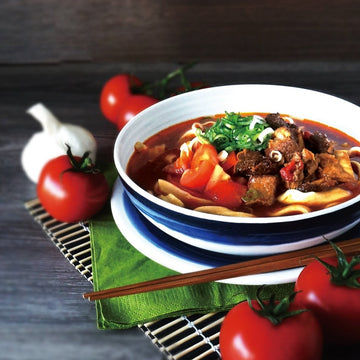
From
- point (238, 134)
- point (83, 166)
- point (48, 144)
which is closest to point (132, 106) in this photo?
point (48, 144)

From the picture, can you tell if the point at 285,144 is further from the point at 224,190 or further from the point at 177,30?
the point at 177,30

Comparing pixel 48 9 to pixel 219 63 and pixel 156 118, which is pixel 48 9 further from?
pixel 156 118

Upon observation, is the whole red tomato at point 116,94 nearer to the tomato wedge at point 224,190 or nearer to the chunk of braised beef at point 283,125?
the chunk of braised beef at point 283,125

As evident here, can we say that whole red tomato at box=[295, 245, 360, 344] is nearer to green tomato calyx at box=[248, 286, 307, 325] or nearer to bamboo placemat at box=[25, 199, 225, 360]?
green tomato calyx at box=[248, 286, 307, 325]

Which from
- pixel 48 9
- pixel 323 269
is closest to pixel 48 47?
pixel 48 9

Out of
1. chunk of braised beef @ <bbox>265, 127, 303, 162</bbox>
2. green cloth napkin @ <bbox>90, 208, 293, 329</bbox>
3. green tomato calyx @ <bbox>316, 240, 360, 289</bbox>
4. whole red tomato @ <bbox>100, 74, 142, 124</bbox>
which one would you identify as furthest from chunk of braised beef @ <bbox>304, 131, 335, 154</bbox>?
whole red tomato @ <bbox>100, 74, 142, 124</bbox>

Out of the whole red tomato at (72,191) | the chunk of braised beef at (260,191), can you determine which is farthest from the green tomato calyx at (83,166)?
the chunk of braised beef at (260,191)
